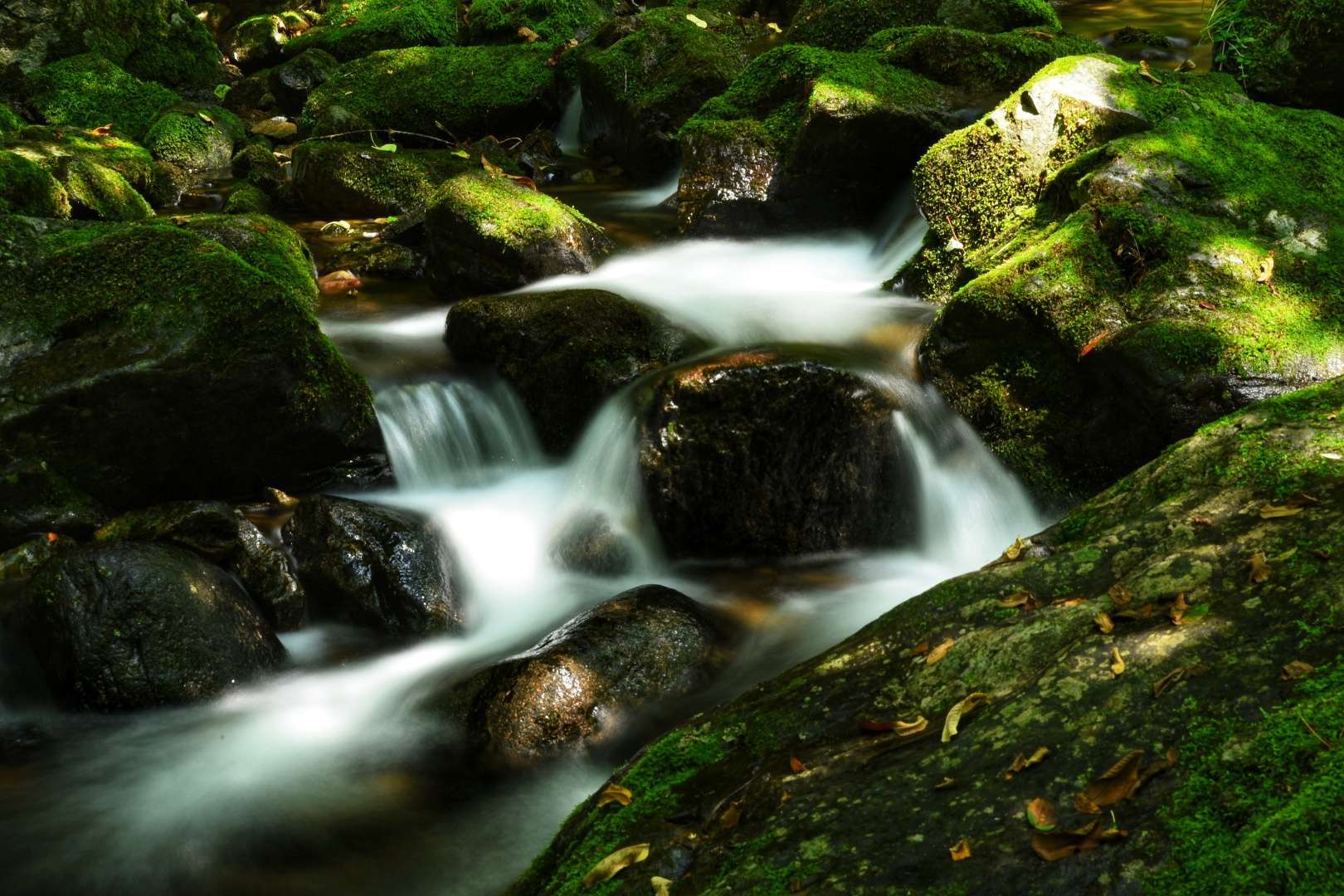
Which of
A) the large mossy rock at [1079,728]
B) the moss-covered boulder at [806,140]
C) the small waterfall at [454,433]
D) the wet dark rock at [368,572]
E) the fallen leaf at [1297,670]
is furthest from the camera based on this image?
the moss-covered boulder at [806,140]

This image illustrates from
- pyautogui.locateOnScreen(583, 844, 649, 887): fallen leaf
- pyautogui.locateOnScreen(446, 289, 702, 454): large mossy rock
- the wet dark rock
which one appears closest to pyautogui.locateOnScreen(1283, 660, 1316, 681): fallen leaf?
pyautogui.locateOnScreen(583, 844, 649, 887): fallen leaf

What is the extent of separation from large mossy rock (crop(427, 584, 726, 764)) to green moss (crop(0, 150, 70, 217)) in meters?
5.54

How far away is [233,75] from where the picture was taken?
18.1 meters

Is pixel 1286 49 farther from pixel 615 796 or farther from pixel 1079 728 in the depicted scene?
pixel 615 796

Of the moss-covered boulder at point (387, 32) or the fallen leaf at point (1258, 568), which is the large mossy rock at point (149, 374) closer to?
the fallen leaf at point (1258, 568)

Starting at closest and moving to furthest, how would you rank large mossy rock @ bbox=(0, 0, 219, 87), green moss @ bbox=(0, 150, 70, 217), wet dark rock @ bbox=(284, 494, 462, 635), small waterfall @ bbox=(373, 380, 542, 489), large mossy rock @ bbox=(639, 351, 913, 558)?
wet dark rock @ bbox=(284, 494, 462, 635), large mossy rock @ bbox=(639, 351, 913, 558), small waterfall @ bbox=(373, 380, 542, 489), green moss @ bbox=(0, 150, 70, 217), large mossy rock @ bbox=(0, 0, 219, 87)

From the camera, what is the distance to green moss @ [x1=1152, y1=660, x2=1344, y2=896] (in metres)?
1.34

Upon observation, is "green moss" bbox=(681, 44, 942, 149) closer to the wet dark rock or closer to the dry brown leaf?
the wet dark rock

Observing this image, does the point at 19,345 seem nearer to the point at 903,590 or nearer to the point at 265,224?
the point at 265,224

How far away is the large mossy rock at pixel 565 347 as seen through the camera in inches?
266

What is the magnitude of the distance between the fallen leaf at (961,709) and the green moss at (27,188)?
7.71 m

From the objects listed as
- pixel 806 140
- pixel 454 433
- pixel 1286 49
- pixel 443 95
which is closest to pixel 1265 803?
pixel 454 433

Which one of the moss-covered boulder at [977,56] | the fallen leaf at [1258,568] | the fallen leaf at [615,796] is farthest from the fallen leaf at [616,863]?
the moss-covered boulder at [977,56]

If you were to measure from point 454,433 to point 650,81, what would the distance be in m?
7.22
